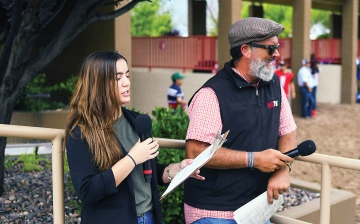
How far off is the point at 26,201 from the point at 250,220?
2765 millimetres

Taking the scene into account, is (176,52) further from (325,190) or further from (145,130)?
(145,130)

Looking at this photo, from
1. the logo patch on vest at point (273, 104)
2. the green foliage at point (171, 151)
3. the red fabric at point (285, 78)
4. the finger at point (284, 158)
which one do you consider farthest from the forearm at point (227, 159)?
the red fabric at point (285, 78)

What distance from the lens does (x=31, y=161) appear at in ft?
21.5

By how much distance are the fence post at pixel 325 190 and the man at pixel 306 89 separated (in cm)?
1476

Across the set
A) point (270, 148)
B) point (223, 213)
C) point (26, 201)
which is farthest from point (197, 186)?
point (26, 201)

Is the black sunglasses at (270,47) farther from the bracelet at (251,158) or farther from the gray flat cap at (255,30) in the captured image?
the bracelet at (251,158)

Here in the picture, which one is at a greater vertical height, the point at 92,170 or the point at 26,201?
the point at 92,170

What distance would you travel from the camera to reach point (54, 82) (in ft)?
51.6

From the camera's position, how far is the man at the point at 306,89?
17.8m

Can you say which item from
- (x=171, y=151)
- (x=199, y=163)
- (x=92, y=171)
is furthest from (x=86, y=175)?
(x=171, y=151)

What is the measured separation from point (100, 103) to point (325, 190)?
142 cm

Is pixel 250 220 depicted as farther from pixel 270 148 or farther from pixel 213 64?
pixel 213 64

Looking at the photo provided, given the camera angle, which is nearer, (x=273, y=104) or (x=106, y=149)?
(x=106, y=149)

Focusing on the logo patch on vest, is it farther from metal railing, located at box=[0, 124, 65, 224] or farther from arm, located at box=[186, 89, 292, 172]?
metal railing, located at box=[0, 124, 65, 224]
